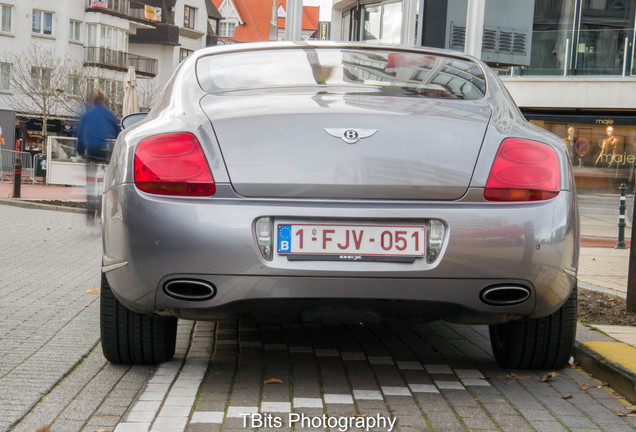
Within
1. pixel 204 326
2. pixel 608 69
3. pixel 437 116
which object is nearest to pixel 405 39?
pixel 204 326

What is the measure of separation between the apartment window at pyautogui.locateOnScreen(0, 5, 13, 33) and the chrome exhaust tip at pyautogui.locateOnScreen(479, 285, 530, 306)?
176 ft

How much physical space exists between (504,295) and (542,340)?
0.74 meters

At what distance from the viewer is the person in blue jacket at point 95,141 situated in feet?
43.3

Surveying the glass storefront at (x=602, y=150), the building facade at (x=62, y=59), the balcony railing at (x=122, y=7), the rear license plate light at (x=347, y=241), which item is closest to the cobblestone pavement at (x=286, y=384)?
the rear license plate light at (x=347, y=241)

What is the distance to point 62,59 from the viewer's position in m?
55.0

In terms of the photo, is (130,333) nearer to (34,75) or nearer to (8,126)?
(34,75)

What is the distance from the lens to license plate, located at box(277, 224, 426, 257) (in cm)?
359

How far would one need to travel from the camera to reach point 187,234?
141 inches

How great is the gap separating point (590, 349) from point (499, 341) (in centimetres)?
52

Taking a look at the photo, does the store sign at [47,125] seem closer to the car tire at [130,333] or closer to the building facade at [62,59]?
the building facade at [62,59]

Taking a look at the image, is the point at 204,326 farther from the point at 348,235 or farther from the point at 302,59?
the point at 348,235

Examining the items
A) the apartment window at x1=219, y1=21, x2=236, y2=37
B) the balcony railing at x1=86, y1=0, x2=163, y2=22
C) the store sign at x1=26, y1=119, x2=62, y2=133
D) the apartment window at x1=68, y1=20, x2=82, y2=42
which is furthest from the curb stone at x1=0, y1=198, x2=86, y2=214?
the apartment window at x1=219, y1=21, x2=236, y2=37

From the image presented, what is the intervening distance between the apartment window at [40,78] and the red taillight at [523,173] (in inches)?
1824

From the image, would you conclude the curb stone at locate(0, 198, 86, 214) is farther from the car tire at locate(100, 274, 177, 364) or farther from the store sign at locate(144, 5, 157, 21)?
the store sign at locate(144, 5, 157, 21)
